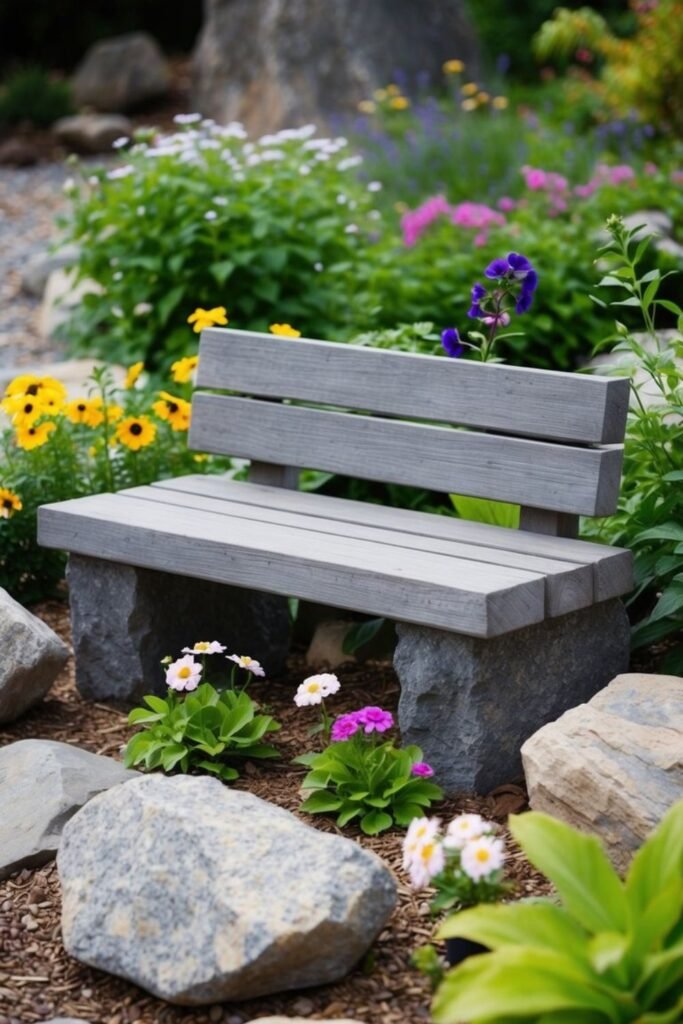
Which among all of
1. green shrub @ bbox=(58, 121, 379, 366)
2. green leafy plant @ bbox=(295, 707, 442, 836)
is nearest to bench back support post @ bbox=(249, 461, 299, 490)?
green leafy plant @ bbox=(295, 707, 442, 836)

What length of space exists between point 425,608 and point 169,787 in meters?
0.70

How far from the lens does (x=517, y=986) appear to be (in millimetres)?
1967

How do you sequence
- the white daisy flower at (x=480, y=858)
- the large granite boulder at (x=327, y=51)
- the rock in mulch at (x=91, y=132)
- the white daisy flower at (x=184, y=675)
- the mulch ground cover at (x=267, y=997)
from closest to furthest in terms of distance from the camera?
the white daisy flower at (x=480, y=858) < the mulch ground cover at (x=267, y=997) < the white daisy flower at (x=184, y=675) < the large granite boulder at (x=327, y=51) < the rock in mulch at (x=91, y=132)

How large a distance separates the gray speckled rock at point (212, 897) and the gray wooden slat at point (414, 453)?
111 cm

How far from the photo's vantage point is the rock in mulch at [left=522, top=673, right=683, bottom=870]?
8.71 feet

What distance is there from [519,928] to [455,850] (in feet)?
1.07

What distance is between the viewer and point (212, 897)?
241cm

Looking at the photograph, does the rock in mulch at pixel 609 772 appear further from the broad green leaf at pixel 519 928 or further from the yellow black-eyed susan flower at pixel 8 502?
the yellow black-eyed susan flower at pixel 8 502

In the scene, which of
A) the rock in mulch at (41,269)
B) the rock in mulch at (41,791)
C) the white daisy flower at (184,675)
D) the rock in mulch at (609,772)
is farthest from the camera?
the rock in mulch at (41,269)

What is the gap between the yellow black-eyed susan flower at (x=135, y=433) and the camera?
13.7 ft

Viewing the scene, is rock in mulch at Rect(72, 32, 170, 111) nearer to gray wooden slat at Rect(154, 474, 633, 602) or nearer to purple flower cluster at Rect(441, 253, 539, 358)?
gray wooden slat at Rect(154, 474, 633, 602)

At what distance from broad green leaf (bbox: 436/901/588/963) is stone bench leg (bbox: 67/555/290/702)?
5.63 feet

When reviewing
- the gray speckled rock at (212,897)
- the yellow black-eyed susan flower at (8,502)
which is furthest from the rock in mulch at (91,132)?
the gray speckled rock at (212,897)

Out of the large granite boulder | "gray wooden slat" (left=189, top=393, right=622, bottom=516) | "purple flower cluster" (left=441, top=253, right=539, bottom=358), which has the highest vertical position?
the large granite boulder
